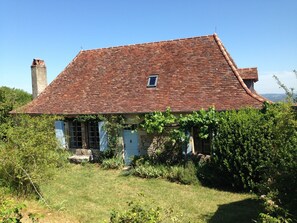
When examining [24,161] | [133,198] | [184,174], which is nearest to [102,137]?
[184,174]

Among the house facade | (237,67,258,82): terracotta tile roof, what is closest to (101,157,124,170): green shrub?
the house facade

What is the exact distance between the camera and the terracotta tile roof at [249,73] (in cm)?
1557

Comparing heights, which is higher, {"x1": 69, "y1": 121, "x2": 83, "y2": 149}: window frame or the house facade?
the house facade

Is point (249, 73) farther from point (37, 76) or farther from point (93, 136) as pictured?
point (37, 76)

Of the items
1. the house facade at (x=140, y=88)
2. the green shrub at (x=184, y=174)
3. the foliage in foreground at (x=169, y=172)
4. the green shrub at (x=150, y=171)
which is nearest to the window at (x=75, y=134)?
the house facade at (x=140, y=88)

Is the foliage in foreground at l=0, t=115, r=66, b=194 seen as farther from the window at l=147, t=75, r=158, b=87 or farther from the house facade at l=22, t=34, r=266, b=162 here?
the window at l=147, t=75, r=158, b=87

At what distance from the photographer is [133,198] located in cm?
1080

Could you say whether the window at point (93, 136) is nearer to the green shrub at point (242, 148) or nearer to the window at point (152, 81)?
the window at point (152, 81)

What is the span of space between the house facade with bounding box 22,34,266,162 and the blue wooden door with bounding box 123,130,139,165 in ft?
0.17

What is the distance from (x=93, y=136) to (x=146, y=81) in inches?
167

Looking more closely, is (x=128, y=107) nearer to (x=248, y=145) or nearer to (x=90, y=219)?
(x=248, y=145)

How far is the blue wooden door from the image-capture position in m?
15.6

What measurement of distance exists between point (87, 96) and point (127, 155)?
4.26m

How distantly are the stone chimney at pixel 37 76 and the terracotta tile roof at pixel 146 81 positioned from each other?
1.60 m
